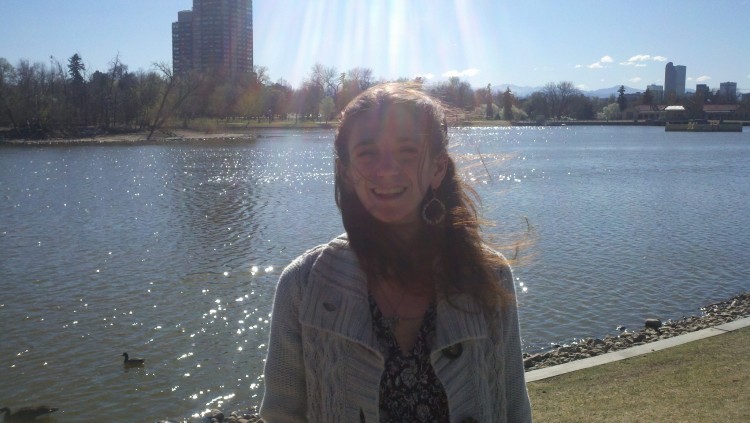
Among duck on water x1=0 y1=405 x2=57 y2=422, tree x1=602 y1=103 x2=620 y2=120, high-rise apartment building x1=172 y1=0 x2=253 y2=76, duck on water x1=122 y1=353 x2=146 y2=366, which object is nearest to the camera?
duck on water x1=0 y1=405 x2=57 y2=422

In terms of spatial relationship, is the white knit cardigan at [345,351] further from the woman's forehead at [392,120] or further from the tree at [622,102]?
the tree at [622,102]

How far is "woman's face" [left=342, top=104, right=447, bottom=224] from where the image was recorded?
7.91 ft

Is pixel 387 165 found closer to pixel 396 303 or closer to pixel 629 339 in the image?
pixel 396 303

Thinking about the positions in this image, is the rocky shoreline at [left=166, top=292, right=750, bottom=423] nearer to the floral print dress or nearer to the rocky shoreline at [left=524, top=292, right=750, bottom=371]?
the rocky shoreline at [left=524, top=292, right=750, bottom=371]

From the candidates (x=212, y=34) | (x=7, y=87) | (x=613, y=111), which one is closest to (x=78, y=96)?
(x=7, y=87)

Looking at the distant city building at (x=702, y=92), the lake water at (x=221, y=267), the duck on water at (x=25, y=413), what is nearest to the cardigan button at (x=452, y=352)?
the lake water at (x=221, y=267)

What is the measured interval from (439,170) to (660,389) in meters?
5.90

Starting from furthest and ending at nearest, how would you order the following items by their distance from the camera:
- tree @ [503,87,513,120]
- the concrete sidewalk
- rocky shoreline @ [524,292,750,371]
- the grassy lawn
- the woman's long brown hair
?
1. tree @ [503,87,513,120]
2. rocky shoreline @ [524,292,750,371]
3. the concrete sidewalk
4. the grassy lawn
5. the woman's long brown hair

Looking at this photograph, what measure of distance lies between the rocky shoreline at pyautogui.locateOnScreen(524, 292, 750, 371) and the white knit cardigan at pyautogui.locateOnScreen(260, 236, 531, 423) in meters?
7.78

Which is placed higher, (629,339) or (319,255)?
(319,255)

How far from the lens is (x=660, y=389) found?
7309mm


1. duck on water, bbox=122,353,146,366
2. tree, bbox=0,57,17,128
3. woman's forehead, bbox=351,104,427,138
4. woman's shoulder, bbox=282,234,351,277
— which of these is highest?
tree, bbox=0,57,17,128

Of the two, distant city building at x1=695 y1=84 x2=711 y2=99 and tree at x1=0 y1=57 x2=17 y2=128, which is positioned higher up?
distant city building at x1=695 y1=84 x2=711 y2=99

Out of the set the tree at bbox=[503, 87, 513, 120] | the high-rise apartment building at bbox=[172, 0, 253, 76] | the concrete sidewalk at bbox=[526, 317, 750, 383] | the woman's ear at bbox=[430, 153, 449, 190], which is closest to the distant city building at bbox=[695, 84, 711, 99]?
the tree at bbox=[503, 87, 513, 120]
